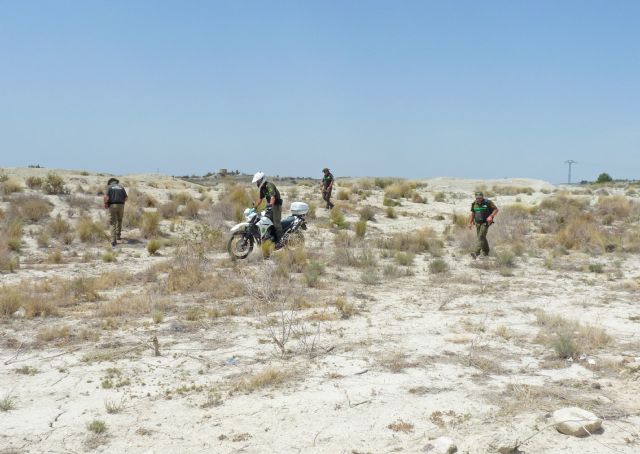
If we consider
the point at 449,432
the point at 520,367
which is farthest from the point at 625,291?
the point at 449,432

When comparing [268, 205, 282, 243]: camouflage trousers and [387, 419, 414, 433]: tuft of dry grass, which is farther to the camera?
[268, 205, 282, 243]: camouflage trousers

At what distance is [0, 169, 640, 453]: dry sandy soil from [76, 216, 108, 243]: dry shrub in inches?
20.9

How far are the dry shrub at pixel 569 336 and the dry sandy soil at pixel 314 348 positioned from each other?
0.12ft

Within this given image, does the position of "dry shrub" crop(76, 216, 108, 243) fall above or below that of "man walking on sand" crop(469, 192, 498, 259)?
below

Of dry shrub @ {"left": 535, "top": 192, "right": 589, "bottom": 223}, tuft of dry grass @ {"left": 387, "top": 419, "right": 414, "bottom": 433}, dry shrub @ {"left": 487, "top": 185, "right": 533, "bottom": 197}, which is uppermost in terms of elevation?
dry shrub @ {"left": 487, "top": 185, "right": 533, "bottom": 197}

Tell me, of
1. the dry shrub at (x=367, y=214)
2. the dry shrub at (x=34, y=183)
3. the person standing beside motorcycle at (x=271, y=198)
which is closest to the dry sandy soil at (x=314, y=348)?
the person standing beside motorcycle at (x=271, y=198)

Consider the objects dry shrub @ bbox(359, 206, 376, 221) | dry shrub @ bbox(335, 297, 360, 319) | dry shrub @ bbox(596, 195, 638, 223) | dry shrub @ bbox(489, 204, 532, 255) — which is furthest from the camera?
dry shrub @ bbox(596, 195, 638, 223)

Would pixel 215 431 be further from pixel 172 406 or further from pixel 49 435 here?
pixel 49 435

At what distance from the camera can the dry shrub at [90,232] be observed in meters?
17.8

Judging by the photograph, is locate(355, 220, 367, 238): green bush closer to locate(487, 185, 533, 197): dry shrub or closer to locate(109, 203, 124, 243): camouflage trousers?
locate(109, 203, 124, 243): camouflage trousers

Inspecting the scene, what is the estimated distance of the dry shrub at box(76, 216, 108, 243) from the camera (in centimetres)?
1778

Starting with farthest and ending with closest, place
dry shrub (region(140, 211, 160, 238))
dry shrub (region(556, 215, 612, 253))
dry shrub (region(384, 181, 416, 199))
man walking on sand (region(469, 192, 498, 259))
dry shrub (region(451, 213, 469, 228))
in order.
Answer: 1. dry shrub (region(384, 181, 416, 199))
2. dry shrub (region(451, 213, 469, 228))
3. dry shrub (region(140, 211, 160, 238))
4. dry shrub (region(556, 215, 612, 253))
5. man walking on sand (region(469, 192, 498, 259))

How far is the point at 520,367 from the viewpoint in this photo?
774 centimetres

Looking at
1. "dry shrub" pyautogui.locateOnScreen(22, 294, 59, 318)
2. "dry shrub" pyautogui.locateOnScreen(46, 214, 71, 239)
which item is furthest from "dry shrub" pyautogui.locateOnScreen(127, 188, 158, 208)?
A: "dry shrub" pyautogui.locateOnScreen(22, 294, 59, 318)
